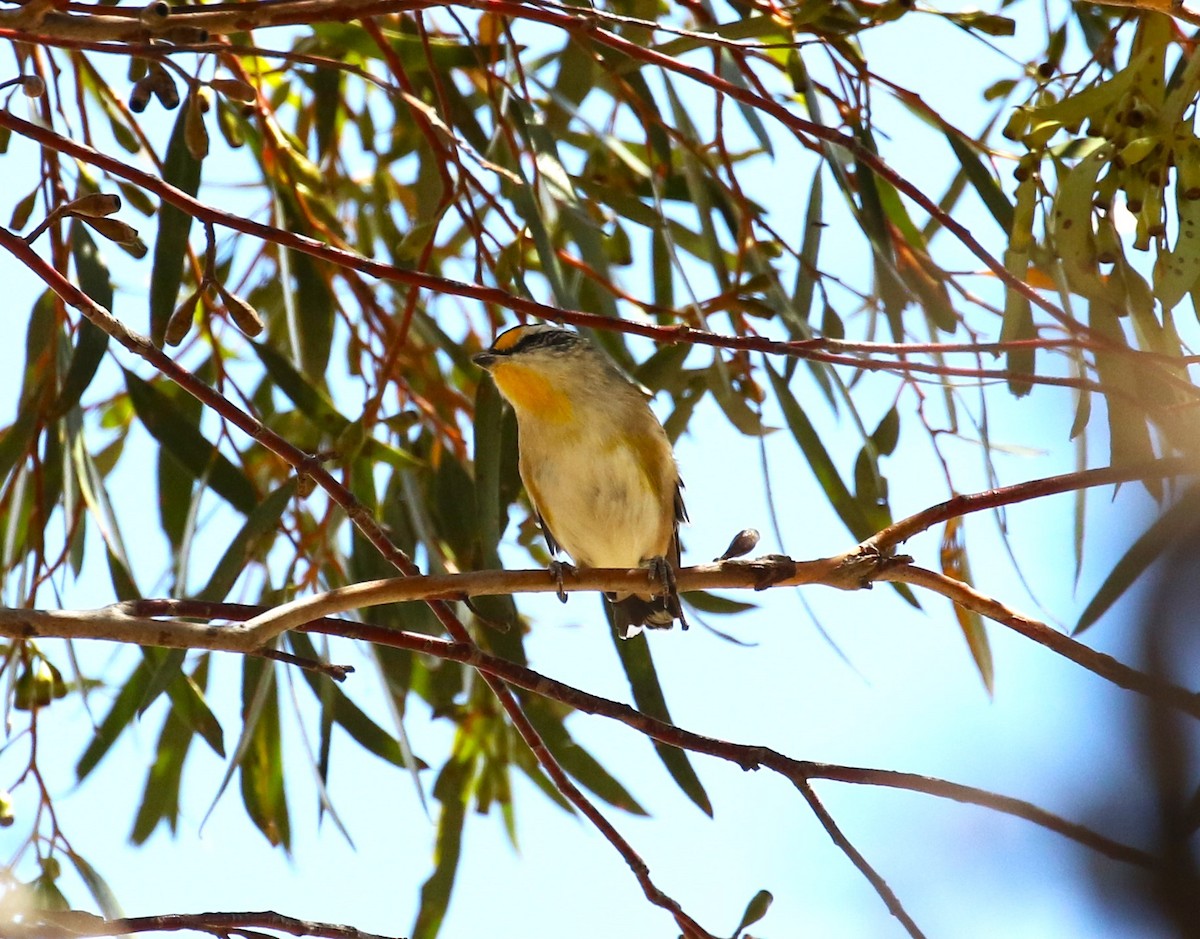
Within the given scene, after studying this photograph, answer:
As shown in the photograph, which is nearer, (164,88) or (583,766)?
(164,88)

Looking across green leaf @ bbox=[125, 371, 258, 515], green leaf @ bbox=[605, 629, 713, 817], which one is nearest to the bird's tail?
green leaf @ bbox=[605, 629, 713, 817]

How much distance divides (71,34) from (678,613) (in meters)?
1.82

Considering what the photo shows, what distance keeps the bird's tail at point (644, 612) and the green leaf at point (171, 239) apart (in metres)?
1.12

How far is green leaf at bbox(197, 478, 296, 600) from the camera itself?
2.89m

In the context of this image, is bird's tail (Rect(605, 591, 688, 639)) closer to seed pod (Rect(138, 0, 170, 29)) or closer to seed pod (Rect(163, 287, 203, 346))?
seed pod (Rect(163, 287, 203, 346))

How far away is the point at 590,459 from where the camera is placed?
346cm

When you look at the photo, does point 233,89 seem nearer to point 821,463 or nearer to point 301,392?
point 301,392

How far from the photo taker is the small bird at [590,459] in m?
3.47

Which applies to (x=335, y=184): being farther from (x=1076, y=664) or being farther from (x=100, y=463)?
(x=1076, y=664)

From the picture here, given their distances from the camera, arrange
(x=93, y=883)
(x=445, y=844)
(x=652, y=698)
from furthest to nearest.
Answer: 1. (x=445, y=844)
2. (x=652, y=698)
3. (x=93, y=883)

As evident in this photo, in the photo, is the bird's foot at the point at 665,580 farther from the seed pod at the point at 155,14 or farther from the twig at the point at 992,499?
the seed pod at the point at 155,14

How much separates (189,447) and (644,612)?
3.74 ft

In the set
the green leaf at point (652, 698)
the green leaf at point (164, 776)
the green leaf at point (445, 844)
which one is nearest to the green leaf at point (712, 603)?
the green leaf at point (652, 698)

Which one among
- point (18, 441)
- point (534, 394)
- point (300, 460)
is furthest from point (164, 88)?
point (534, 394)
